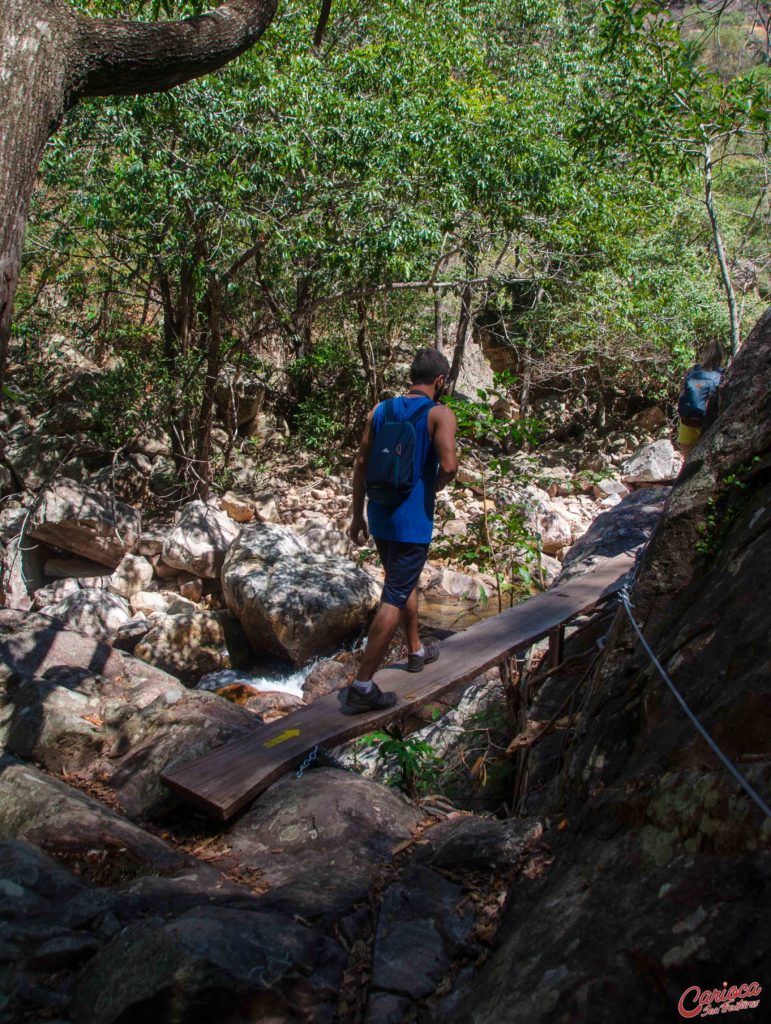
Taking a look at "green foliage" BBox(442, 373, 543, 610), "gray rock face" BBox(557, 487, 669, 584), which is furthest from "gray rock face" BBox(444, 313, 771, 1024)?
"gray rock face" BBox(557, 487, 669, 584)

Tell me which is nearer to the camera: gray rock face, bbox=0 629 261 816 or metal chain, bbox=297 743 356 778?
metal chain, bbox=297 743 356 778

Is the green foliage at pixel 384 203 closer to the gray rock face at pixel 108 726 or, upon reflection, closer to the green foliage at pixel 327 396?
the green foliage at pixel 327 396

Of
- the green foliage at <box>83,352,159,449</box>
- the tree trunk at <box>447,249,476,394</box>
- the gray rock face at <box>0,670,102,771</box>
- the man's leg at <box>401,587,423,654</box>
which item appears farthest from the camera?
the tree trunk at <box>447,249,476,394</box>

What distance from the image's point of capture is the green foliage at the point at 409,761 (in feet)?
10.8

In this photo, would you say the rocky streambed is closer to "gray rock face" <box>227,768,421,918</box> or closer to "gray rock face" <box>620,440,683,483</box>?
"gray rock face" <box>227,768,421,918</box>

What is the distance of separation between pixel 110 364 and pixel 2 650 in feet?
23.7

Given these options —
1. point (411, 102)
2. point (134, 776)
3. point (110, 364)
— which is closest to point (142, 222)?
point (411, 102)

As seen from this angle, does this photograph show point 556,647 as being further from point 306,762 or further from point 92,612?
point 92,612

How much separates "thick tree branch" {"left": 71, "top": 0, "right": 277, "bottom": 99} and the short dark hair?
1.35 m

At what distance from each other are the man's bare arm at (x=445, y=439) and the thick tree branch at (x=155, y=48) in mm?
1523

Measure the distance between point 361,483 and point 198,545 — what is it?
6105mm

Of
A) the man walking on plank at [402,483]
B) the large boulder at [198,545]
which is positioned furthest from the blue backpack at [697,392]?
the large boulder at [198,545]

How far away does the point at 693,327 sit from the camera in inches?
480

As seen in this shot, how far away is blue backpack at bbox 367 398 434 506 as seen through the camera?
3.17m
